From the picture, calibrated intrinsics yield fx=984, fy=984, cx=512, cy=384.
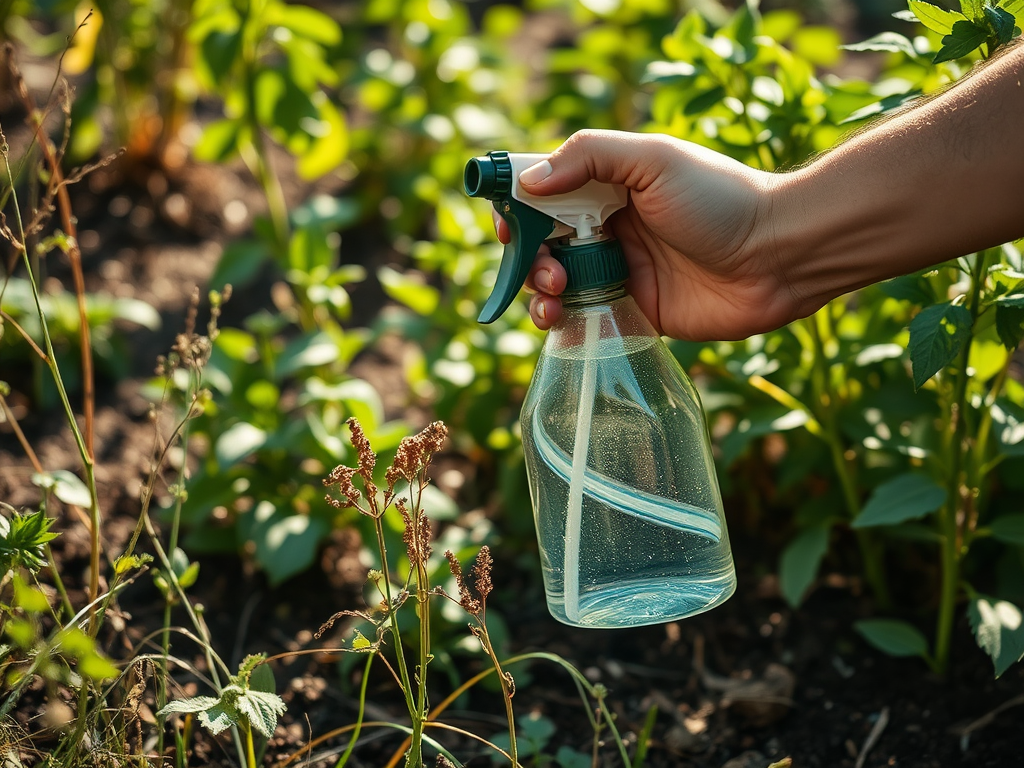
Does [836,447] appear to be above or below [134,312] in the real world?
below

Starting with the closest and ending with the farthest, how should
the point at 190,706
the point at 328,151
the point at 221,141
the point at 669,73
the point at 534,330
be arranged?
1. the point at 190,706
2. the point at 669,73
3. the point at 534,330
4. the point at 221,141
5. the point at 328,151

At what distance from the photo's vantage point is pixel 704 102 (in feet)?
5.22

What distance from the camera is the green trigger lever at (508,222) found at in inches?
49.5

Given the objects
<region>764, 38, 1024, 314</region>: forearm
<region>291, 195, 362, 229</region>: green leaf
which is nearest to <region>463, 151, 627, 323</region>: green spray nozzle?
<region>764, 38, 1024, 314</region>: forearm

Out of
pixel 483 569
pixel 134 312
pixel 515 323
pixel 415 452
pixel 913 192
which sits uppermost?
pixel 913 192

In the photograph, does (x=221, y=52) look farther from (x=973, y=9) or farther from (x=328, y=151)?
(x=973, y=9)

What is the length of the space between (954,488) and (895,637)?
0.31 m

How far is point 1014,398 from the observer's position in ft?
5.67

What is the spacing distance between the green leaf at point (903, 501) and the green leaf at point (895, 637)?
269 millimetres

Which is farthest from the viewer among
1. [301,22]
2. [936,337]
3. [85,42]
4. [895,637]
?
[85,42]

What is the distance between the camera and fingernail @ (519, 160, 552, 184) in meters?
1.25

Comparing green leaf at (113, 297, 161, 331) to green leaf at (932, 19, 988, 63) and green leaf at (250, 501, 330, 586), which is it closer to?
green leaf at (250, 501, 330, 586)

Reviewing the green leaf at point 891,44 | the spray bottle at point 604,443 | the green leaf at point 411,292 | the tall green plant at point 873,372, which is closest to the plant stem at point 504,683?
the spray bottle at point 604,443

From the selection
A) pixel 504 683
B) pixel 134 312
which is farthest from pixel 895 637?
pixel 134 312
